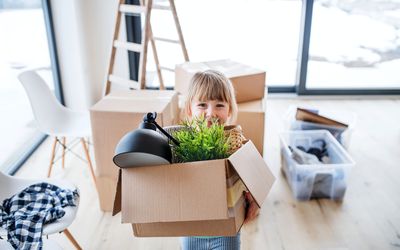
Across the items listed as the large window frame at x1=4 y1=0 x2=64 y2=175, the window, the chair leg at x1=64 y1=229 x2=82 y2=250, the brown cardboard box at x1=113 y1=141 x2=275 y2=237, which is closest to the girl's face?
the brown cardboard box at x1=113 y1=141 x2=275 y2=237

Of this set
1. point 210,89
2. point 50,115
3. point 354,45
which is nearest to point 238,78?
point 210,89

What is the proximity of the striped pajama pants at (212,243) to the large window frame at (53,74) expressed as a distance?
1825 mm

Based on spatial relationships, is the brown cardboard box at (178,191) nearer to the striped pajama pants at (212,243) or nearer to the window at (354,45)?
the striped pajama pants at (212,243)

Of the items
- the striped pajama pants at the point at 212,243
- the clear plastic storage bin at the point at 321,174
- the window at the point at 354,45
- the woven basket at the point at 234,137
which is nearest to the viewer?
the woven basket at the point at 234,137

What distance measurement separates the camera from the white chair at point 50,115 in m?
2.25

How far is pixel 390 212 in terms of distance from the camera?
7.29ft

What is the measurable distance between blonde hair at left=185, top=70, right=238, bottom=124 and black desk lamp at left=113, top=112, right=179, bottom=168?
24.2 inches

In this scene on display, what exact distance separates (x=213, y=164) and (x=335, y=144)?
1.79 meters

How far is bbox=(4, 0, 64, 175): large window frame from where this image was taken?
9.21ft

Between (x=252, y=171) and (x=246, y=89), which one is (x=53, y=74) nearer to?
(x=246, y=89)

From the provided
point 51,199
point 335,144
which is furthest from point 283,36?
point 51,199

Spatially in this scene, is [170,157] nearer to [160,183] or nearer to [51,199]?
[160,183]

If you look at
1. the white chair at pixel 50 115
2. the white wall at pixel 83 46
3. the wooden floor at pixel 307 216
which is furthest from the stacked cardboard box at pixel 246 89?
the white wall at pixel 83 46

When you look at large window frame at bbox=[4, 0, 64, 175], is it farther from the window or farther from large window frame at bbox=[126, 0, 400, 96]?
the window
